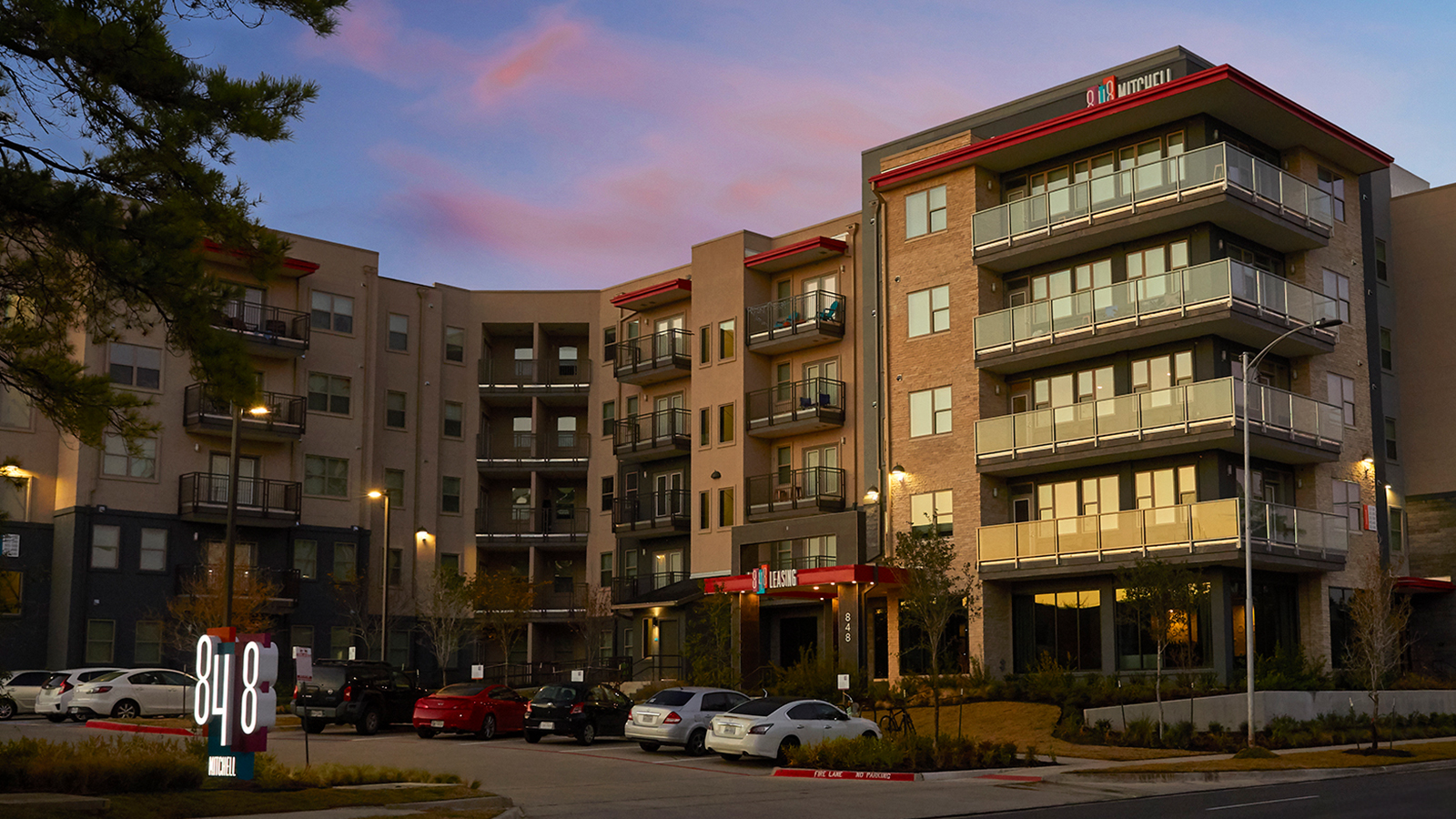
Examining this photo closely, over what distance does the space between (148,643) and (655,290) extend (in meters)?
23.8

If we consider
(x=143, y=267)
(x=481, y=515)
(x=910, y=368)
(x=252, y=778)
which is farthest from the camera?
(x=481, y=515)

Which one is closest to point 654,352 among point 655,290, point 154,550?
point 655,290

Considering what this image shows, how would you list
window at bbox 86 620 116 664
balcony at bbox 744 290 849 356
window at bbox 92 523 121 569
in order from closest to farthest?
balcony at bbox 744 290 849 356 < window at bbox 86 620 116 664 < window at bbox 92 523 121 569

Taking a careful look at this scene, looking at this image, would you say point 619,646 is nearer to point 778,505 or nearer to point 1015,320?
point 778,505

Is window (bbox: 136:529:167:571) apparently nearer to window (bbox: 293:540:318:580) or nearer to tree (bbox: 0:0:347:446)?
window (bbox: 293:540:318:580)

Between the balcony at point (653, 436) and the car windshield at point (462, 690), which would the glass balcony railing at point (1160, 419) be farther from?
the car windshield at point (462, 690)

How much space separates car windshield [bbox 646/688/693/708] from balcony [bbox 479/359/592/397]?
33843 millimetres

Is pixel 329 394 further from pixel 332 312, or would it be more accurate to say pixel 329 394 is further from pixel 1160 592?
pixel 1160 592

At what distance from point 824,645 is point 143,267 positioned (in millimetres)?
35471

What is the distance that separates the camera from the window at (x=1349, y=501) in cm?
4288

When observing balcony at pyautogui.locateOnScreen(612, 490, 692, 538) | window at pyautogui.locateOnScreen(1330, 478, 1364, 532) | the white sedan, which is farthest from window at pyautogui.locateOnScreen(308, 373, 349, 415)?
window at pyautogui.locateOnScreen(1330, 478, 1364, 532)

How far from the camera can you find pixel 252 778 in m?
20.2

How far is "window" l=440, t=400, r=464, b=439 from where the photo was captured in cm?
6438

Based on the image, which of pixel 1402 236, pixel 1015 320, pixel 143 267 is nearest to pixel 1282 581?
pixel 1015 320
